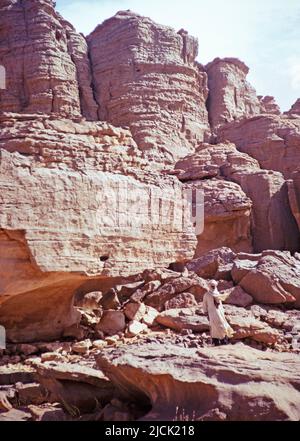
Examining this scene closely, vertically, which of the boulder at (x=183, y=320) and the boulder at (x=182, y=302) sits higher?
the boulder at (x=182, y=302)

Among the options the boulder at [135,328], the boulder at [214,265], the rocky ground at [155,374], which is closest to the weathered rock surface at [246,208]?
the boulder at [214,265]

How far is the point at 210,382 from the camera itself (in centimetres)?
441

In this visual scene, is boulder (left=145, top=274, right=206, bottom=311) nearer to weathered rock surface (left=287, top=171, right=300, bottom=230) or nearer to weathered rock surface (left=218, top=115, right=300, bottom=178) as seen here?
weathered rock surface (left=287, top=171, right=300, bottom=230)

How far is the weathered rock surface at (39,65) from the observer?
88.1 ft

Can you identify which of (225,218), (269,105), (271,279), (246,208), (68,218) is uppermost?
(269,105)

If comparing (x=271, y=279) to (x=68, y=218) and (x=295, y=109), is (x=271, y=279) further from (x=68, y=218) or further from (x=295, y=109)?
(x=295, y=109)

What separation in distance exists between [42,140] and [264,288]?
→ 680 centimetres

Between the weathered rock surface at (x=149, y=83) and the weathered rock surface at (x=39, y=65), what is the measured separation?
58.9 inches

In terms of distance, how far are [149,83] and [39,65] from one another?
672 centimetres

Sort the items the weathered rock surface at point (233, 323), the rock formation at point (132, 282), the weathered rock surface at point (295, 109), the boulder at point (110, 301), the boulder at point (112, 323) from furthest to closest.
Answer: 1. the weathered rock surface at point (295, 109)
2. the boulder at point (110, 301)
3. the boulder at point (112, 323)
4. the weathered rock surface at point (233, 323)
5. the rock formation at point (132, 282)

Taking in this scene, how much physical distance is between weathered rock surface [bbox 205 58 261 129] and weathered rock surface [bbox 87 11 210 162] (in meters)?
1.36

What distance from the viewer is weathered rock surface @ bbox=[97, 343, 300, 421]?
4070mm

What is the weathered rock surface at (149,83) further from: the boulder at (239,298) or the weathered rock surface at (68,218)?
the weathered rock surface at (68,218)

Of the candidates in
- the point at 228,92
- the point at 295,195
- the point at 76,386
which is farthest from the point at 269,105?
the point at 76,386
